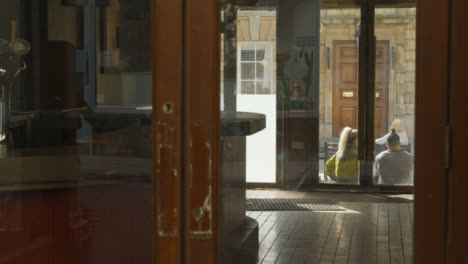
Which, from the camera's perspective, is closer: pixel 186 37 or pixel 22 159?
pixel 186 37

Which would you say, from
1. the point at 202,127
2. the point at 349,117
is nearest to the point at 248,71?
the point at 202,127

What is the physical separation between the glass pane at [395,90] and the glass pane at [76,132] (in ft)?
2.17

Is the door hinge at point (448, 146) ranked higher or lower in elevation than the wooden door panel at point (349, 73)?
lower

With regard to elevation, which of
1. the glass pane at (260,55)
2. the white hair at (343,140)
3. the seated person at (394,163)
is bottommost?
the seated person at (394,163)

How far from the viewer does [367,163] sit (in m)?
1.57

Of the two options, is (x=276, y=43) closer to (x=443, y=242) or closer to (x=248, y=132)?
(x=248, y=132)

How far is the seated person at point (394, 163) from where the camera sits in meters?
1.57

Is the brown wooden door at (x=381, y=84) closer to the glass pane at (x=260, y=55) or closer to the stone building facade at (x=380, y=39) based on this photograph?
the stone building facade at (x=380, y=39)

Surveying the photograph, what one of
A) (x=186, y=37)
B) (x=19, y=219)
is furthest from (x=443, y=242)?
(x=19, y=219)

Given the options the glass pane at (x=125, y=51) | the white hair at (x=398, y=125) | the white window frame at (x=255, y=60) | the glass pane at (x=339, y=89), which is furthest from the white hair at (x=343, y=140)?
the glass pane at (x=125, y=51)

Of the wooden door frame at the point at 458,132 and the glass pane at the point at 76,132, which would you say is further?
the glass pane at the point at 76,132

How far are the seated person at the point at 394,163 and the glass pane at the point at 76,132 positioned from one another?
674mm

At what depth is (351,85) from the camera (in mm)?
1550

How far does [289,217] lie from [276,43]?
514 mm
